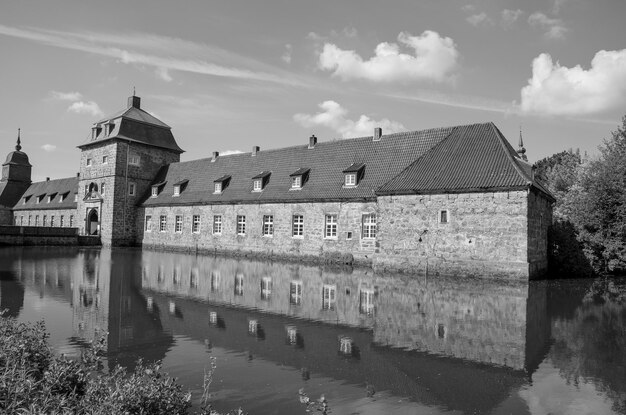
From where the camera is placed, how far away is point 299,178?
27.5 m

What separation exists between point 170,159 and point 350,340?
1485 inches

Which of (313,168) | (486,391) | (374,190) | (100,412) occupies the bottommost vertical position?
(486,391)

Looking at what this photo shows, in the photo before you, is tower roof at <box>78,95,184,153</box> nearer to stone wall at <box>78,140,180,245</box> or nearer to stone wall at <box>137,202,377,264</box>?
stone wall at <box>78,140,180,245</box>

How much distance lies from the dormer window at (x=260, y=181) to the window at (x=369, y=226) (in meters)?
8.46

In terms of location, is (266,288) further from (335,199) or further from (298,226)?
(298,226)

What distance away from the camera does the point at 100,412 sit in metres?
3.50

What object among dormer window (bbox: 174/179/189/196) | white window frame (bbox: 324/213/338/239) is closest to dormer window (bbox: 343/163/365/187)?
white window frame (bbox: 324/213/338/239)

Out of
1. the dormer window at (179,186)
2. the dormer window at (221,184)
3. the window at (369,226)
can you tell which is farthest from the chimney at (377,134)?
the dormer window at (179,186)

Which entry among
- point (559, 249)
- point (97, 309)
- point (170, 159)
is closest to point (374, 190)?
point (559, 249)

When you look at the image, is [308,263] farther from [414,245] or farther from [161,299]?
[161,299]

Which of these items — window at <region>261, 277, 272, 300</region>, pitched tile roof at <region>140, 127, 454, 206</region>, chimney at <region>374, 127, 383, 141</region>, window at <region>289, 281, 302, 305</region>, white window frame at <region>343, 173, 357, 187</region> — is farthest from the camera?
chimney at <region>374, 127, 383, 141</region>

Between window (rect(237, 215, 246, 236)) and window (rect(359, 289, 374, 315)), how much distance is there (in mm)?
16328

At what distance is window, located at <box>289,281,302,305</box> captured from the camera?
39.6 feet

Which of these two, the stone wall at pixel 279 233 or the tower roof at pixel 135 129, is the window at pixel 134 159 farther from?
the stone wall at pixel 279 233
